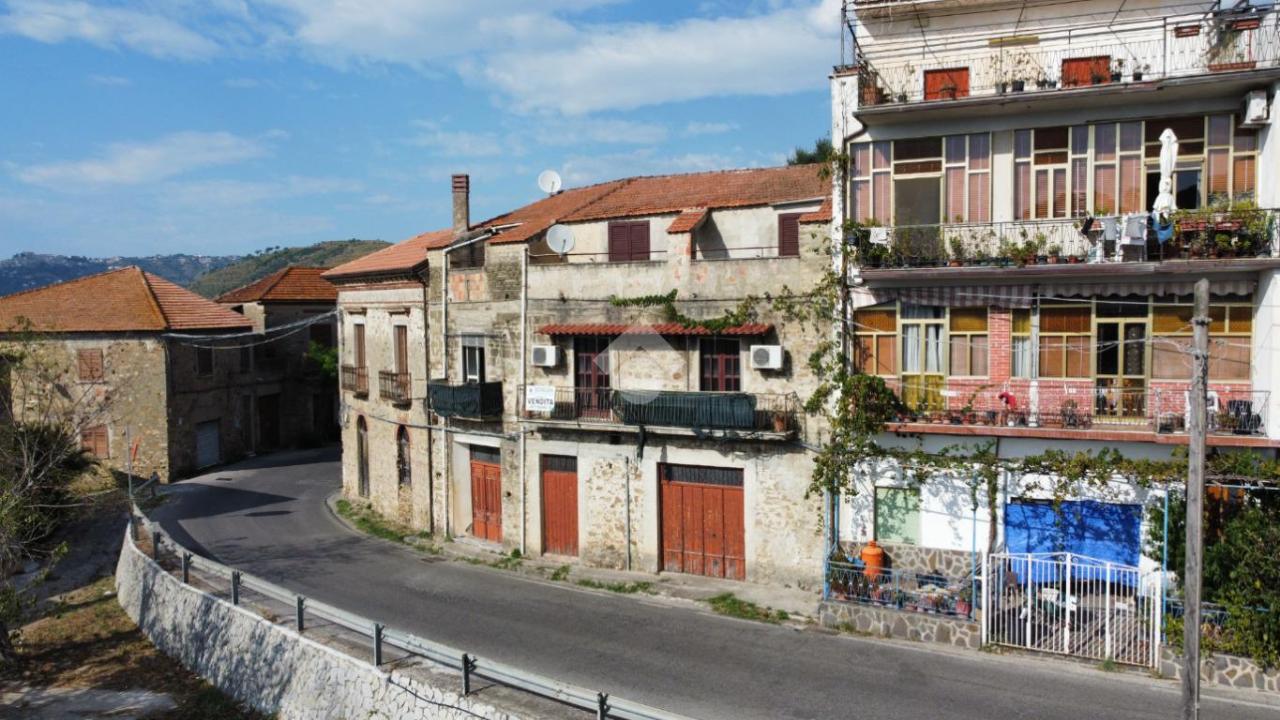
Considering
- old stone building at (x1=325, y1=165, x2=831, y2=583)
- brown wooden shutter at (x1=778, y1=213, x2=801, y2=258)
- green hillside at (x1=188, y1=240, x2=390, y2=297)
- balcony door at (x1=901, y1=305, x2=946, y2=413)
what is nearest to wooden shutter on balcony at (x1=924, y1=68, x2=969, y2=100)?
old stone building at (x1=325, y1=165, x2=831, y2=583)

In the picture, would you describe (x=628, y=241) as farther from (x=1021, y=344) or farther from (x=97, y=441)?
(x=97, y=441)

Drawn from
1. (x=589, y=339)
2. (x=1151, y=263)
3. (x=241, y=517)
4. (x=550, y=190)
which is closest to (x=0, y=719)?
(x=241, y=517)

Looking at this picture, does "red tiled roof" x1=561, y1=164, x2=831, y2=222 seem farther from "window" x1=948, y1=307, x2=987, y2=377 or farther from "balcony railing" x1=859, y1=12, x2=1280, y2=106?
"window" x1=948, y1=307, x2=987, y2=377

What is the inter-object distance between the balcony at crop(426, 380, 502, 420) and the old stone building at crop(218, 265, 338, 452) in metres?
19.8

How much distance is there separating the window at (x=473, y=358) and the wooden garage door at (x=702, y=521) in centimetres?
674

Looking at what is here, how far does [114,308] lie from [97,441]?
17.9ft

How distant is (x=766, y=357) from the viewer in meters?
20.8

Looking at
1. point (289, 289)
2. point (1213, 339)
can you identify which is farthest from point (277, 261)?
point (1213, 339)

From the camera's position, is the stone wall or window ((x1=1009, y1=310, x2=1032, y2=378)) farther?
window ((x1=1009, y1=310, x2=1032, y2=378))

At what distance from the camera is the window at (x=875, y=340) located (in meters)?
19.9

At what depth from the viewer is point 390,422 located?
3003 centimetres

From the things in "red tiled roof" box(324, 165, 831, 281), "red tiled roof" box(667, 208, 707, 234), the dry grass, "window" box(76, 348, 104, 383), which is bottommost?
the dry grass

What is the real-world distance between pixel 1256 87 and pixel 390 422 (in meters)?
24.7

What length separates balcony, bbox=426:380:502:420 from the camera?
24609 millimetres
